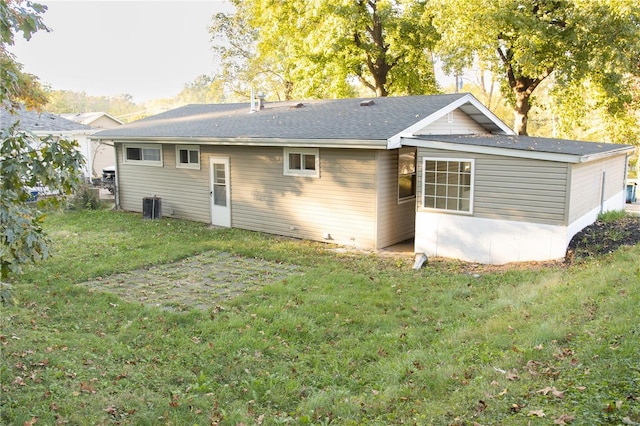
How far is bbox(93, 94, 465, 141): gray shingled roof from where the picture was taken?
472 inches

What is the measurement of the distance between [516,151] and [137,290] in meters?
7.24

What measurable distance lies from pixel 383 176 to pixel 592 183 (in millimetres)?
4709

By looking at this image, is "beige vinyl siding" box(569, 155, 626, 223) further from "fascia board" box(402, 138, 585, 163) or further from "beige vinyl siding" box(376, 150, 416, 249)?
"beige vinyl siding" box(376, 150, 416, 249)

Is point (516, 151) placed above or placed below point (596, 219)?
above

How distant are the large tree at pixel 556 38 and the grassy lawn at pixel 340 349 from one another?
11.5 m

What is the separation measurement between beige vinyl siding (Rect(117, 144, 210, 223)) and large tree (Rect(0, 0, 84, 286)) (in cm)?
1089

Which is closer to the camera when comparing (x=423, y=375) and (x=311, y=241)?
(x=423, y=375)

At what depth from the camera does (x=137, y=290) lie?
28.4 feet

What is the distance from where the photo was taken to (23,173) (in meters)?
3.93

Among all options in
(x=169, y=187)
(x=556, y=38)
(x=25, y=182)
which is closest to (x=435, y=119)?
(x=169, y=187)

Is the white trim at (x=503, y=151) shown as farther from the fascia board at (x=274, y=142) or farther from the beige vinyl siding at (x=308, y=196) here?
the beige vinyl siding at (x=308, y=196)

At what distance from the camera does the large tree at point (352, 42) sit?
893 inches

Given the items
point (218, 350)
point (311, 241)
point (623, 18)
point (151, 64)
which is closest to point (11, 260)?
point (218, 350)

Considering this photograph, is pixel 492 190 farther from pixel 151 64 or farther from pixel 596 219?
pixel 151 64
